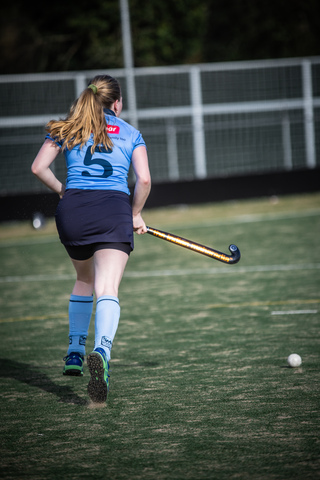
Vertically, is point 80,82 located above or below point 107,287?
above

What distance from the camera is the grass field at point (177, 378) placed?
3418 mm

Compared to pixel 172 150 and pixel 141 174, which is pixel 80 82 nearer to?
pixel 172 150

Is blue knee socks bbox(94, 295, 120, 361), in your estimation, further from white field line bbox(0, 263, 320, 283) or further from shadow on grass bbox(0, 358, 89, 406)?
white field line bbox(0, 263, 320, 283)

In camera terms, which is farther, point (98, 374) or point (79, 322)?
point (79, 322)

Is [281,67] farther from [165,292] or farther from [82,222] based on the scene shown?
[82,222]

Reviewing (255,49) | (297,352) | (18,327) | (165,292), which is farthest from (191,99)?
(255,49)

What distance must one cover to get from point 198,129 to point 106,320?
12.6 meters

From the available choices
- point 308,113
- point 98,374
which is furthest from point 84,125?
point 308,113

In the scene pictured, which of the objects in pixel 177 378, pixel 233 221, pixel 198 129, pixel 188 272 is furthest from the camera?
pixel 198 129

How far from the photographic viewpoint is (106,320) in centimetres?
412

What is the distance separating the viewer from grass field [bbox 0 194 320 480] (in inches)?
135

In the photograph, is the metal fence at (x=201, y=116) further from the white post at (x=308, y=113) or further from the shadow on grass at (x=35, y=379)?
the shadow on grass at (x=35, y=379)

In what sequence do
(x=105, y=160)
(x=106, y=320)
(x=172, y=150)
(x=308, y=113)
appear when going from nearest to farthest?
(x=106, y=320)
(x=105, y=160)
(x=172, y=150)
(x=308, y=113)

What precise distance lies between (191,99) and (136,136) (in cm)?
1223
